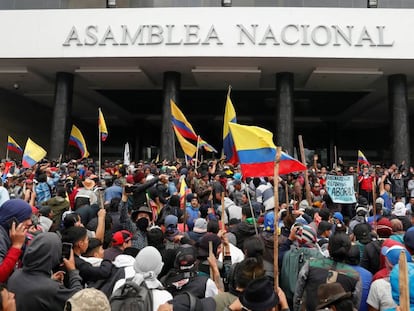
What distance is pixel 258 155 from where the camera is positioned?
5727 mm

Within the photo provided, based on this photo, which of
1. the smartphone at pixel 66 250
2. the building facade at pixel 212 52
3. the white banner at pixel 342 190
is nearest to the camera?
the smartphone at pixel 66 250

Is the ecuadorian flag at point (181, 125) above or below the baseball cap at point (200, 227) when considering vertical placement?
above

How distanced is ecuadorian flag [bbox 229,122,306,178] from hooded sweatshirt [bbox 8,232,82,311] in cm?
324

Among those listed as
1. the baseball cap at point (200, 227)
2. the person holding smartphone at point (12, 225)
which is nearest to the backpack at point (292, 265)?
the baseball cap at point (200, 227)

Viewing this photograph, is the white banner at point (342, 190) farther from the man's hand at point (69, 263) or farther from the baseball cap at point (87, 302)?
the baseball cap at point (87, 302)

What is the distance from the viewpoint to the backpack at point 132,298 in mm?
2713

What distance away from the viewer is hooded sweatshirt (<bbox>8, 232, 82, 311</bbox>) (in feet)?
9.19

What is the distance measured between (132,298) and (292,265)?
189 centimetres

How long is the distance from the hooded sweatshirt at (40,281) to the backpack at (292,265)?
2.07 metres

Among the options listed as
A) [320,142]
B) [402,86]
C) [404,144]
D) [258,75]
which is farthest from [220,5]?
[320,142]

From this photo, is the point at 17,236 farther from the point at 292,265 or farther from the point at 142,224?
the point at 292,265

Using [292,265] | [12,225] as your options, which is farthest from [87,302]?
[292,265]

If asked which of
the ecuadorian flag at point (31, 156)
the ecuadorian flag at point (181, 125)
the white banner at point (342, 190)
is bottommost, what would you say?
the white banner at point (342, 190)

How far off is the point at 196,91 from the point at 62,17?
8.70 metres
